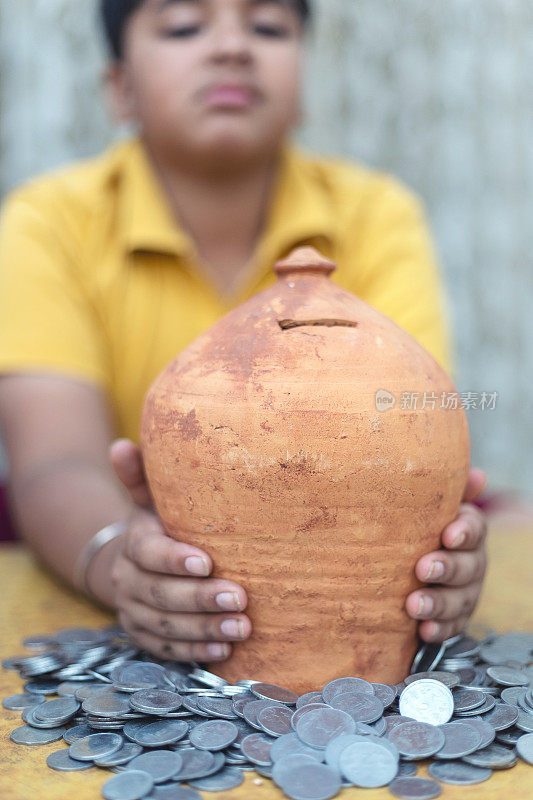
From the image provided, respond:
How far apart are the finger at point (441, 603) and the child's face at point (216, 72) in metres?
1.26

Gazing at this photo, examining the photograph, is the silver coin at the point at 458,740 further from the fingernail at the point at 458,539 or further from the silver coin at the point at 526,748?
the fingernail at the point at 458,539

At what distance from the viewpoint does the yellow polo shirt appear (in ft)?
6.82

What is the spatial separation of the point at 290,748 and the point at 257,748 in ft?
0.15

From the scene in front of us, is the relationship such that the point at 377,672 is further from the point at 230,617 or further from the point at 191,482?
the point at 191,482

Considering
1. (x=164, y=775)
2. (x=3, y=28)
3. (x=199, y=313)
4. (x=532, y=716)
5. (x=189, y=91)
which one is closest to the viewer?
(x=164, y=775)

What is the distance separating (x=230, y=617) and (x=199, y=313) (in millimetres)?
1199

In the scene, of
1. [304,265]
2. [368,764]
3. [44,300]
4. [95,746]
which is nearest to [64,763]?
[95,746]

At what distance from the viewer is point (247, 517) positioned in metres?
1.16

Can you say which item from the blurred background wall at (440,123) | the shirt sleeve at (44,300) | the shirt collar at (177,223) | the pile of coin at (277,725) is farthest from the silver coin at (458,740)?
the blurred background wall at (440,123)

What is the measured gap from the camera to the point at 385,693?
3.83ft

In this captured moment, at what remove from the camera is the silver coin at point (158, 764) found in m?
0.99

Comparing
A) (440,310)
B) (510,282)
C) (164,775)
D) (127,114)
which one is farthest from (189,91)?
(510,282)

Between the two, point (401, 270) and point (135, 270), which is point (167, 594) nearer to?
point (135, 270)

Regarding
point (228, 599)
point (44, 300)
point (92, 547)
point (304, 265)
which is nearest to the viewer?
point (228, 599)
